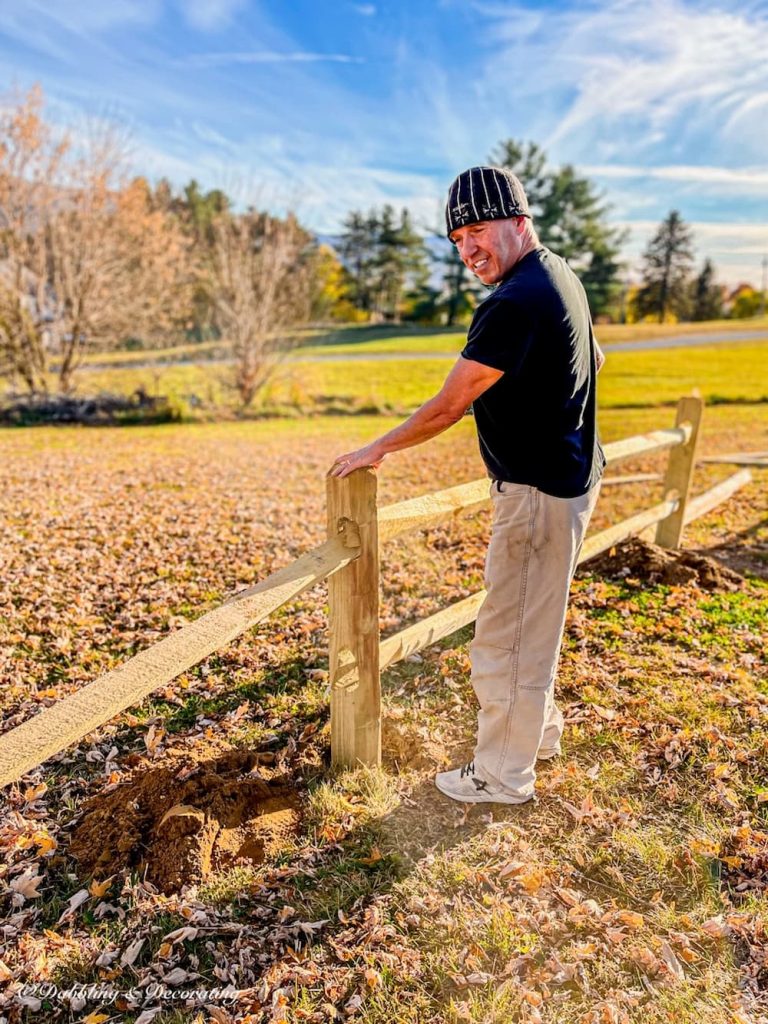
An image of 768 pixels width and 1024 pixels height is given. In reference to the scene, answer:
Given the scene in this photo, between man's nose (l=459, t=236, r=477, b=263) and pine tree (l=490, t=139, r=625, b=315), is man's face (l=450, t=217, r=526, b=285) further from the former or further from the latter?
pine tree (l=490, t=139, r=625, b=315)

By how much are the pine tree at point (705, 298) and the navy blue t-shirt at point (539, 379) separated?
74077 millimetres

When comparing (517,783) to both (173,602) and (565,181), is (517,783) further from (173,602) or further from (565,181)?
(565,181)

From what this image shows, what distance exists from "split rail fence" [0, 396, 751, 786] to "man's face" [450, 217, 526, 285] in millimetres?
958

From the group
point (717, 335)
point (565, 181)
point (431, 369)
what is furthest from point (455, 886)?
point (565, 181)

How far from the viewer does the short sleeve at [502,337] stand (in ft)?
8.03

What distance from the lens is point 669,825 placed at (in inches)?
127

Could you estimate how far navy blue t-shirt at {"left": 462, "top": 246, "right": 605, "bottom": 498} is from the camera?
97.0 inches

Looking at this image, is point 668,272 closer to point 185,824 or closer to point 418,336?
point 418,336

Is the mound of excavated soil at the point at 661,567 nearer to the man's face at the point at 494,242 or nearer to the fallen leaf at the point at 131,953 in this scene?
the man's face at the point at 494,242

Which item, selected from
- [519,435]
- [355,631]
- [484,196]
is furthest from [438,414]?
[355,631]

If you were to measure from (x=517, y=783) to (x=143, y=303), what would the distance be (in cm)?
1954

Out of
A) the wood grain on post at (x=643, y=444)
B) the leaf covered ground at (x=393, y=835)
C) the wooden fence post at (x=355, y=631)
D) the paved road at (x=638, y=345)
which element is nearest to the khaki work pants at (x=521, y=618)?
the leaf covered ground at (x=393, y=835)

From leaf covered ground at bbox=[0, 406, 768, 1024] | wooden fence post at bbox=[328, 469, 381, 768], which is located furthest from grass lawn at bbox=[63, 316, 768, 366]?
wooden fence post at bbox=[328, 469, 381, 768]

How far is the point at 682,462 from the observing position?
6355 mm
